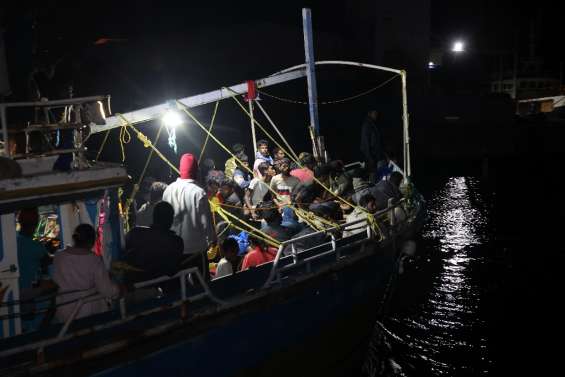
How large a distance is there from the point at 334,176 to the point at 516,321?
4.57 m

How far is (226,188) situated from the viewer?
29.4 ft

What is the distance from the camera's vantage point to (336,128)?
24703 millimetres

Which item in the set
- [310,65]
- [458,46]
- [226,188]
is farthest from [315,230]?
[458,46]

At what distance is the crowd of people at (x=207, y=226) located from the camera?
16.1 ft

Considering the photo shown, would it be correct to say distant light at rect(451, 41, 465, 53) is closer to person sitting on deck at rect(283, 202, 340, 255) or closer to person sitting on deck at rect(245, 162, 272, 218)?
person sitting on deck at rect(245, 162, 272, 218)

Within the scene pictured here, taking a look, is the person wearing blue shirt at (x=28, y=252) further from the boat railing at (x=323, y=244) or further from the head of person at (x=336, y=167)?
the head of person at (x=336, y=167)

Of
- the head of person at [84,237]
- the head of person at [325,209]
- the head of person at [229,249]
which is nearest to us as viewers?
the head of person at [84,237]

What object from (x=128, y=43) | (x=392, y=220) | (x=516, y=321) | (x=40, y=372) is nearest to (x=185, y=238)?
(x=40, y=372)

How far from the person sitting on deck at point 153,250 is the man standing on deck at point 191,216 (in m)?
0.86

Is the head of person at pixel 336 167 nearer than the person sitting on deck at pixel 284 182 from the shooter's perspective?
No

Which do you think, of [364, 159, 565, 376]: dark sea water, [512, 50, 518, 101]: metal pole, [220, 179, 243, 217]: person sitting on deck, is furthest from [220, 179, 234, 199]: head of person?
[512, 50, 518, 101]: metal pole

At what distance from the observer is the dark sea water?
9539mm

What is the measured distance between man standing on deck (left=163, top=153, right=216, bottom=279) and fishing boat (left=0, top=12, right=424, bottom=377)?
1.60ft

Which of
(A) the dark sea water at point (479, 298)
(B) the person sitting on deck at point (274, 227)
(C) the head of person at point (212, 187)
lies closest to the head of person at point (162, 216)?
(B) the person sitting on deck at point (274, 227)
